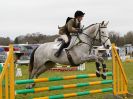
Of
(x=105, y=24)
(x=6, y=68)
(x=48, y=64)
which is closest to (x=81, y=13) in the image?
(x=105, y=24)

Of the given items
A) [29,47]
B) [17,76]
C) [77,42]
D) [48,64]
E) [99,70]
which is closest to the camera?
[99,70]

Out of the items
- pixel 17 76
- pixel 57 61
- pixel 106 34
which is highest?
pixel 106 34

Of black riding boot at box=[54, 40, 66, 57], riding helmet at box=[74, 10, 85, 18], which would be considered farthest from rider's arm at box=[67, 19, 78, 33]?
black riding boot at box=[54, 40, 66, 57]

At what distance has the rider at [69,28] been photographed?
9680 millimetres

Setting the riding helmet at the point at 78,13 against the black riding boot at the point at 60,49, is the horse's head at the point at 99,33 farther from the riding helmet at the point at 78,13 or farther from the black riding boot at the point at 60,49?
the black riding boot at the point at 60,49

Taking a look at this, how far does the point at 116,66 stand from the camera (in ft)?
32.7

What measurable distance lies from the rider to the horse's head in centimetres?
28

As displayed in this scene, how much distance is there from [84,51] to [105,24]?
89cm

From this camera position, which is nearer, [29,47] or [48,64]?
[48,64]

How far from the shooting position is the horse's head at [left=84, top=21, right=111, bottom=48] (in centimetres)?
916

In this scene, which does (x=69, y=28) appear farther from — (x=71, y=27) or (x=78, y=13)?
(x=78, y=13)

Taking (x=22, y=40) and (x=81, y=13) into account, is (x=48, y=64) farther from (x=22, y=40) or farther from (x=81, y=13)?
(x=22, y=40)

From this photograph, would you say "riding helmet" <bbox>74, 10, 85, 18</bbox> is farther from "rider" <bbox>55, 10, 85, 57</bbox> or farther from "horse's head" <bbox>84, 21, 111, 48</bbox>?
"horse's head" <bbox>84, 21, 111, 48</bbox>

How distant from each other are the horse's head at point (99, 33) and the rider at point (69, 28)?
0.28m
